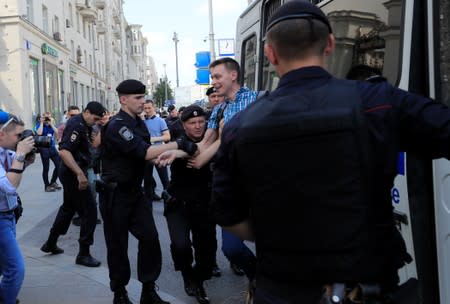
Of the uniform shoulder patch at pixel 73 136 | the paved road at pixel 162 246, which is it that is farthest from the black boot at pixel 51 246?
the uniform shoulder patch at pixel 73 136

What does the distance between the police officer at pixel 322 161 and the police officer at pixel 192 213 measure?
9.40ft

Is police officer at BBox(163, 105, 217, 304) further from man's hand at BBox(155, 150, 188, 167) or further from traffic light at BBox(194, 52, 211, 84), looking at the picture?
traffic light at BBox(194, 52, 211, 84)

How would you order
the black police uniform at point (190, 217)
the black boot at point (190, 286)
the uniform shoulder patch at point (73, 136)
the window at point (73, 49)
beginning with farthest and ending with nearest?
the window at point (73, 49) < the uniform shoulder patch at point (73, 136) < the black boot at point (190, 286) < the black police uniform at point (190, 217)

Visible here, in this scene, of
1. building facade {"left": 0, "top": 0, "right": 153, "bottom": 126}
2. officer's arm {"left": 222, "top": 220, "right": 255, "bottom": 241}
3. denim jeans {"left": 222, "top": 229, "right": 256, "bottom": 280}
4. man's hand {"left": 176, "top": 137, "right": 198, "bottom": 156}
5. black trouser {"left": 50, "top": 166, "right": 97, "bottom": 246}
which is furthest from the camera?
building facade {"left": 0, "top": 0, "right": 153, "bottom": 126}

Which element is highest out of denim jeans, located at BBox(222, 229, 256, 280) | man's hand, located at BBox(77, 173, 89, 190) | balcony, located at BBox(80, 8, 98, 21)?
balcony, located at BBox(80, 8, 98, 21)

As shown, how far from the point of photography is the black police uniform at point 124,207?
4465mm

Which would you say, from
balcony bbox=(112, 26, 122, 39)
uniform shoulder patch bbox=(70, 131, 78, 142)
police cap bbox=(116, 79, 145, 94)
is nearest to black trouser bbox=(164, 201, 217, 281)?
police cap bbox=(116, 79, 145, 94)

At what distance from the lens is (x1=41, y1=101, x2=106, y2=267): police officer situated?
240 inches

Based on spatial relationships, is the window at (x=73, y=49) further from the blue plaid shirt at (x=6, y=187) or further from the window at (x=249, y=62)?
the blue plaid shirt at (x=6, y=187)

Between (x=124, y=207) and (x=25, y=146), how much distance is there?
102 centimetres

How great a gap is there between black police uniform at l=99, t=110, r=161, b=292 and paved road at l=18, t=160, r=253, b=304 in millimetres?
706

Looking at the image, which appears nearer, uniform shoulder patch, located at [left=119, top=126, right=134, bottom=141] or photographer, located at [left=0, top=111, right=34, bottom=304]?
photographer, located at [left=0, top=111, right=34, bottom=304]

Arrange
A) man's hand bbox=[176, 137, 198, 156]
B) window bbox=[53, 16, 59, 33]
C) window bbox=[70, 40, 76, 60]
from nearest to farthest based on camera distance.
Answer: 1. man's hand bbox=[176, 137, 198, 156]
2. window bbox=[53, 16, 59, 33]
3. window bbox=[70, 40, 76, 60]

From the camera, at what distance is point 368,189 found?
66.7 inches
